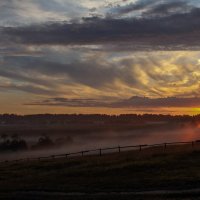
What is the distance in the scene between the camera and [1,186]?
40438 millimetres

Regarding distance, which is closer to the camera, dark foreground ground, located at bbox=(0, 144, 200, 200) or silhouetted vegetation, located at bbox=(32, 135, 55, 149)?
dark foreground ground, located at bbox=(0, 144, 200, 200)

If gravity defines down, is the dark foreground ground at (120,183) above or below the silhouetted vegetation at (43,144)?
below

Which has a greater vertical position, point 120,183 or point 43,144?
point 43,144

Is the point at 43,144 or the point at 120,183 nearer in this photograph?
the point at 120,183

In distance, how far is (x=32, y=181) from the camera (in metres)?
42.8

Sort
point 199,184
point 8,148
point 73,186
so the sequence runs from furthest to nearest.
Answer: point 8,148, point 73,186, point 199,184

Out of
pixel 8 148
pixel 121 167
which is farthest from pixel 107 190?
pixel 8 148

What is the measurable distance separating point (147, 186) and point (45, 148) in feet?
449

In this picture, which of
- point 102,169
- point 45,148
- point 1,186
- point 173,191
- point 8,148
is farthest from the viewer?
point 45,148

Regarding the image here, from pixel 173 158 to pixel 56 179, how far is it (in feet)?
47.6

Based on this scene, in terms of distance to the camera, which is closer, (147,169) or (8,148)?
(147,169)

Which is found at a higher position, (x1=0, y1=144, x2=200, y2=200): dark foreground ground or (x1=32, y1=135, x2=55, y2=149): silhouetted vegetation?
(x1=32, y1=135, x2=55, y2=149): silhouetted vegetation

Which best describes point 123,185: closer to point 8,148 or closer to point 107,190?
point 107,190

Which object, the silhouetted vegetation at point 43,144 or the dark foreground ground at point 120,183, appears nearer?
the dark foreground ground at point 120,183
